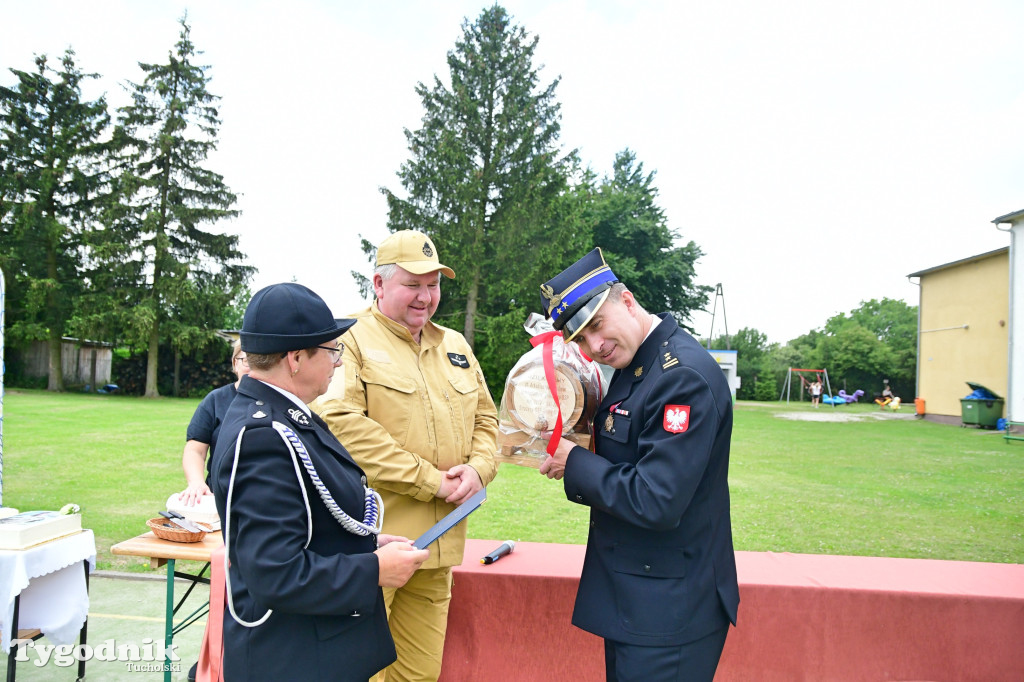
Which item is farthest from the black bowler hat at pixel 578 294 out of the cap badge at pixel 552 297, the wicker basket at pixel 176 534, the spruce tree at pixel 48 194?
the spruce tree at pixel 48 194

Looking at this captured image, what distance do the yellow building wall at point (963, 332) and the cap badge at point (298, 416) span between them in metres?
26.4

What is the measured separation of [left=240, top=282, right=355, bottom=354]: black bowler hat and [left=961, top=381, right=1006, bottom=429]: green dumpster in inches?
1018

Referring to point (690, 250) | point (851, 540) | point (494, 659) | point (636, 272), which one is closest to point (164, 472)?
point (494, 659)

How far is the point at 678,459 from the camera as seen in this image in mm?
1785

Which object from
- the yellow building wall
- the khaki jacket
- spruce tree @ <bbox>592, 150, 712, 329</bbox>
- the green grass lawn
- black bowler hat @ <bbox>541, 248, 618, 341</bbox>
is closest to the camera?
black bowler hat @ <bbox>541, 248, 618, 341</bbox>

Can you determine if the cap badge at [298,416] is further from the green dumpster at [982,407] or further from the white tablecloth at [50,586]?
the green dumpster at [982,407]

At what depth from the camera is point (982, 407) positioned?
21.5m

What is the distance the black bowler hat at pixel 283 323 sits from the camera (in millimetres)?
1628

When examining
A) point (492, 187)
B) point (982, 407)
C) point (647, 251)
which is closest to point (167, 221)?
point (492, 187)

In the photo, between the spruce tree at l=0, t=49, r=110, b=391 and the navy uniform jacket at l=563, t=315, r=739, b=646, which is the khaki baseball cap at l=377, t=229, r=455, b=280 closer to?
the navy uniform jacket at l=563, t=315, r=739, b=646

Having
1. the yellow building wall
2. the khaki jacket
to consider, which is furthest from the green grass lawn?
the yellow building wall

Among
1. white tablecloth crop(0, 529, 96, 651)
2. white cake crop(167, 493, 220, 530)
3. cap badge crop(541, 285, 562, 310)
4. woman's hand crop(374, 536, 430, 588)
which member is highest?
cap badge crop(541, 285, 562, 310)

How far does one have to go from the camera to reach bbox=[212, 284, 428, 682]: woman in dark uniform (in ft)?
4.94

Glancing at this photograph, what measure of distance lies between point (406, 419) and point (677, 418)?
48.0 inches
